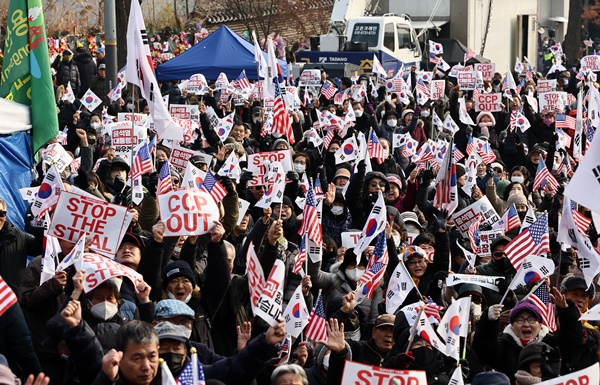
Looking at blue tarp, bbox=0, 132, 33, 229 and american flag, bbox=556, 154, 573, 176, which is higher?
blue tarp, bbox=0, 132, 33, 229

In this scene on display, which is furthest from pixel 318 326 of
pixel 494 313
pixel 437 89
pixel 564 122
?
pixel 437 89

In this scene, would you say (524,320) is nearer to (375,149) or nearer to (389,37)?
(375,149)

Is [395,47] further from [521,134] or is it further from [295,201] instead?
[295,201]

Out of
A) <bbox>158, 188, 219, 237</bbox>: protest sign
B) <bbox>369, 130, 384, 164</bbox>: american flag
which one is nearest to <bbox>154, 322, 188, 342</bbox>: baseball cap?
<bbox>158, 188, 219, 237</bbox>: protest sign

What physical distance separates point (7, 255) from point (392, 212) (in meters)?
3.73

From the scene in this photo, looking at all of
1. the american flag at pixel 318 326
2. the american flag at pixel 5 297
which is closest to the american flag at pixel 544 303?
the american flag at pixel 318 326

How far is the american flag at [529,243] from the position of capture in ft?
30.0

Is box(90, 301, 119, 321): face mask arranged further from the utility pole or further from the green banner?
the utility pole

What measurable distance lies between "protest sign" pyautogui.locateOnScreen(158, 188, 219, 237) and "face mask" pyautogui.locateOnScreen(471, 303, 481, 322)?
166 centimetres

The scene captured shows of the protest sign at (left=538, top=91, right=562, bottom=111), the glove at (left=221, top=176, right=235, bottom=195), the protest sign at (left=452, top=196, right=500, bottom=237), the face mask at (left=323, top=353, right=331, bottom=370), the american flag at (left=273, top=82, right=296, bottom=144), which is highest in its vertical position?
the glove at (left=221, top=176, right=235, bottom=195)

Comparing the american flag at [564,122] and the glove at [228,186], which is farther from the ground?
the glove at [228,186]

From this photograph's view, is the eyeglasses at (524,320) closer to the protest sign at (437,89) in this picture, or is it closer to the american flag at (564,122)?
the american flag at (564,122)

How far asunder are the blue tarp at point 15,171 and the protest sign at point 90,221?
2.60m

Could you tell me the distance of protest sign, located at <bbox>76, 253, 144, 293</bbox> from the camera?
700 cm
